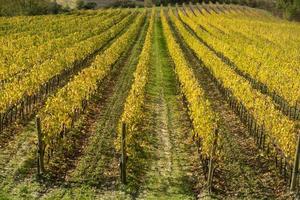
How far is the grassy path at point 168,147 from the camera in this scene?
15381 mm

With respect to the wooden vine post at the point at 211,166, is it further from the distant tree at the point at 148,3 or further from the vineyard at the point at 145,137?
the distant tree at the point at 148,3

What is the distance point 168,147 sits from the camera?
19.3 m

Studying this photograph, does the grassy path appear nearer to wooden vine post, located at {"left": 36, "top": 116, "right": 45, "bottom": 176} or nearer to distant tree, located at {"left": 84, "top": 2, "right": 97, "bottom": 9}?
wooden vine post, located at {"left": 36, "top": 116, "right": 45, "bottom": 176}

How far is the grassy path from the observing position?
50.5 feet

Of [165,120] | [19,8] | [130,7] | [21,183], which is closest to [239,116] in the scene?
[165,120]

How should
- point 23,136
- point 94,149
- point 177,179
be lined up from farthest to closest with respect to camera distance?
1. point 23,136
2. point 94,149
3. point 177,179

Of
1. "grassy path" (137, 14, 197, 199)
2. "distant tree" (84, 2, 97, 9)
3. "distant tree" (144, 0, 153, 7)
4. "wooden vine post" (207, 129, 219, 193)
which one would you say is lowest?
"grassy path" (137, 14, 197, 199)

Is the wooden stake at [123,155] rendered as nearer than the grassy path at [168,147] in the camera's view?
No

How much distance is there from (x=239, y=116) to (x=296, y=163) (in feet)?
31.2

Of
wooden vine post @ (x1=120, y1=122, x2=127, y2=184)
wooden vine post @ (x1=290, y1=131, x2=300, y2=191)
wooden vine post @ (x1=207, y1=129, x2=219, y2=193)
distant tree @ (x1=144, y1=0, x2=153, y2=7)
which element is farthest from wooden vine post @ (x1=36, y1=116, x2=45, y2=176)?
distant tree @ (x1=144, y1=0, x2=153, y2=7)

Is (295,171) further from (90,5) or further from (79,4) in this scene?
(90,5)

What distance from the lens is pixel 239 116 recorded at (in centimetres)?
2431

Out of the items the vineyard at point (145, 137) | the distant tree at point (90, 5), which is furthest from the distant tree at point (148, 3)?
the vineyard at point (145, 137)

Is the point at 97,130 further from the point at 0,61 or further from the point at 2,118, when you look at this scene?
the point at 0,61
